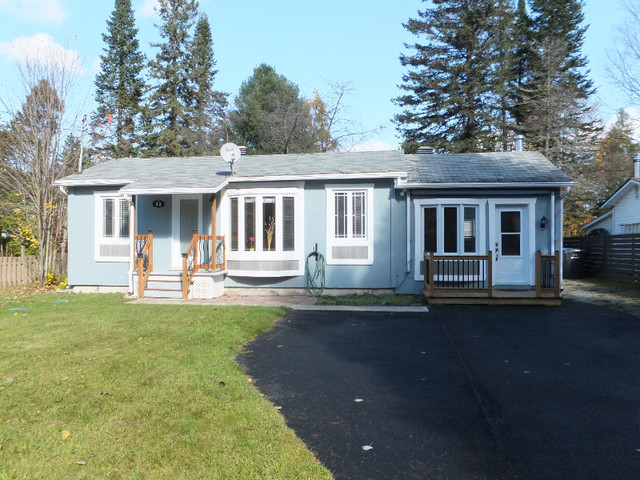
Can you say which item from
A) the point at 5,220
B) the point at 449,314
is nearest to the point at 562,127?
the point at 449,314

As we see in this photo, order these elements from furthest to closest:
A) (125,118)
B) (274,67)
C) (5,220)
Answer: (274,67) → (125,118) → (5,220)

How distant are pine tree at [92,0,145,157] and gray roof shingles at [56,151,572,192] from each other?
1484 cm

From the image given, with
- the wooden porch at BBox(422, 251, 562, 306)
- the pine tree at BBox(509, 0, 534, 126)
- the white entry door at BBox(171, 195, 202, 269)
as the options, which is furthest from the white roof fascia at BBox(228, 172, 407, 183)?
the pine tree at BBox(509, 0, 534, 126)

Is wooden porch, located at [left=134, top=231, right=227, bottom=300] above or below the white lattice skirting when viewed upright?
above

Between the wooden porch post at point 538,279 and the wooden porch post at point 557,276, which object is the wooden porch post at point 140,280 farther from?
the wooden porch post at point 557,276

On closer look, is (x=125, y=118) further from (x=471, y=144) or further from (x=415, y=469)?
(x=415, y=469)

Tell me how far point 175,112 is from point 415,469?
2857 centimetres

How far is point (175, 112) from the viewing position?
2833cm

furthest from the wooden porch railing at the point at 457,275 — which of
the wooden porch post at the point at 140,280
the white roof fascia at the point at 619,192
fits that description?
the white roof fascia at the point at 619,192

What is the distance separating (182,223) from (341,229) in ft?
14.1

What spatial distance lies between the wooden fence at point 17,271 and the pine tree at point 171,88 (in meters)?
14.9

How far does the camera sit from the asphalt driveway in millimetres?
3098

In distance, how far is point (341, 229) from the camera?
11.5 m

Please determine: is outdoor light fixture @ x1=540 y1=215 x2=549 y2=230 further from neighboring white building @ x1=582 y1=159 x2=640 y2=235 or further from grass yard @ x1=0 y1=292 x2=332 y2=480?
neighboring white building @ x1=582 y1=159 x2=640 y2=235
